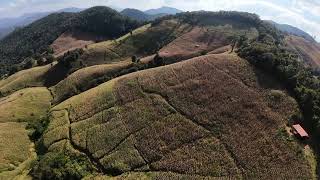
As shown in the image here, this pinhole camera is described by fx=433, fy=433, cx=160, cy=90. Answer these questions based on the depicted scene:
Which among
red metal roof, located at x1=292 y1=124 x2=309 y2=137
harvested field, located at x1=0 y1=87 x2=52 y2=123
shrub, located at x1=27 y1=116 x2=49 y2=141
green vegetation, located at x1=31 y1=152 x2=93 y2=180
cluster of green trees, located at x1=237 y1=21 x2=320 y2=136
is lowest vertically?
harvested field, located at x1=0 y1=87 x2=52 y2=123

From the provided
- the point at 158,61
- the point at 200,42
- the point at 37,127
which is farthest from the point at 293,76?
the point at 200,42

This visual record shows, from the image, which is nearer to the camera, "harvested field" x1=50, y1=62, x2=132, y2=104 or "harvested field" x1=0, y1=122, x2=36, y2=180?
"harvested field" x1=0, y1=122, x2=36, y2=180

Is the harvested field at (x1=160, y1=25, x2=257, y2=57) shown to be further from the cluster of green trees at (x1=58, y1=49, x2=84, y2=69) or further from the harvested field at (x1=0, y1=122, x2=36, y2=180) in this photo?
the harvested field at (x1=0, y1=122, x2=36, y2=180)

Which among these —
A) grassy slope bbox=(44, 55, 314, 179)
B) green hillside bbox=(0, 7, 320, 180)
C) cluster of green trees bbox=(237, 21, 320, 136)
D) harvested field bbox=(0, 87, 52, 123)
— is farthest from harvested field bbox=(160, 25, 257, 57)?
harvested field bbox=(0, 87, 52, 123)

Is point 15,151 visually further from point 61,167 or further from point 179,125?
point 179,125

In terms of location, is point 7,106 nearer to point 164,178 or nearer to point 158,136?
point 158,136

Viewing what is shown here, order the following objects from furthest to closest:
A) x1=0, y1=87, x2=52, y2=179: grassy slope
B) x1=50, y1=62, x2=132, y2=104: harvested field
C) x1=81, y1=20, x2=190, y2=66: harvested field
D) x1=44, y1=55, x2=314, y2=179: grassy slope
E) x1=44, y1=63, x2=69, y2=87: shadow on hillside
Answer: x1=81, y1=20, x2=190, y2=66: harvested field
x1=44, y1=63, x2=69, y2=87: shadow on hillside
x1=50, y1=62, x2=132, y2=104: harvested field
x1=0, y1=87, x2=52, y2=179: grassy slope
x1=44, y1=55, x2=314, y2=179: grassy slope
